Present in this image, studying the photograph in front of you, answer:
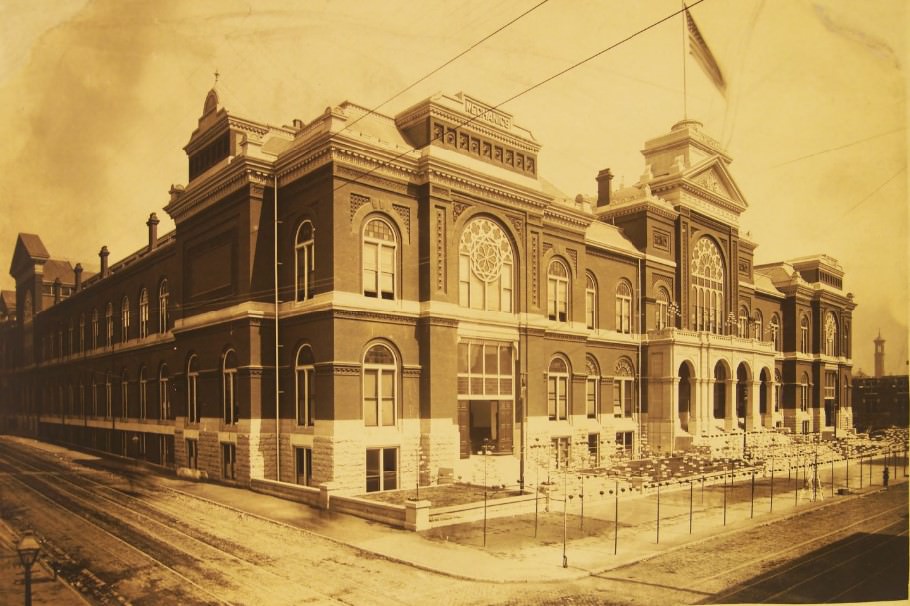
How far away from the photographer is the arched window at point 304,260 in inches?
764

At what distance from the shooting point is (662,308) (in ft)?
104

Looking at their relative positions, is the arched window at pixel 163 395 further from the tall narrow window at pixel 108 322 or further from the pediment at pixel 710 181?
the pediment at pixel 710 181

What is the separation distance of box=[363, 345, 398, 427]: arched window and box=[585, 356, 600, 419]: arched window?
36.4 ft

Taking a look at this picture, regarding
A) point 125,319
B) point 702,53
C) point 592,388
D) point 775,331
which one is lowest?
point 592,388

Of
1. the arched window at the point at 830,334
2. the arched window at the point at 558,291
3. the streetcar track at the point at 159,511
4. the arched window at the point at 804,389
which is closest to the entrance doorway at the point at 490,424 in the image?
the arched window at the point at 558,291

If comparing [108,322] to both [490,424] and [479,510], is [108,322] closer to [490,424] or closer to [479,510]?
[479,510]

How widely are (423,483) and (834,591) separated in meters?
10.9

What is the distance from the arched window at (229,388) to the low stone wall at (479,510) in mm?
8154

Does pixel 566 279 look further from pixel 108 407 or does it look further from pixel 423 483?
pixel 108 407

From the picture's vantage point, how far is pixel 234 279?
20.5 metres

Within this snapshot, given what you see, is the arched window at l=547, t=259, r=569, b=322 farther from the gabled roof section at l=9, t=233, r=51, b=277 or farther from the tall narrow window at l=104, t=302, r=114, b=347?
the gabled roof section at l=9, t=233, r=51, b=277

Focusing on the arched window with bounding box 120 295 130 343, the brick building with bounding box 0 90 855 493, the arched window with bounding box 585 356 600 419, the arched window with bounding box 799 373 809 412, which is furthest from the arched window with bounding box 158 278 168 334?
the arched window with bounding box 799 373 809 412

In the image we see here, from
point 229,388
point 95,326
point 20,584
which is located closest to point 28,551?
point 20,584

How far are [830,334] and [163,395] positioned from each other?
26.3m
